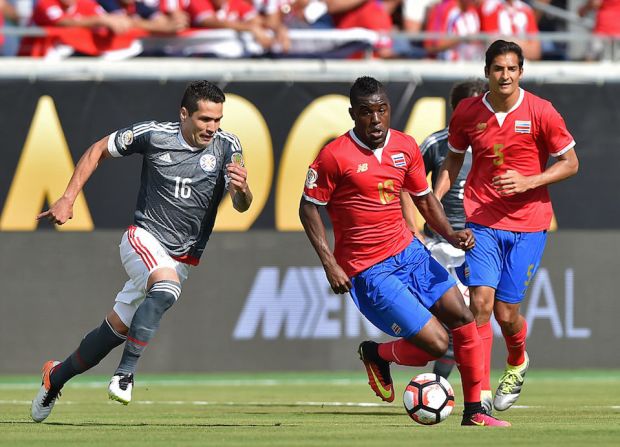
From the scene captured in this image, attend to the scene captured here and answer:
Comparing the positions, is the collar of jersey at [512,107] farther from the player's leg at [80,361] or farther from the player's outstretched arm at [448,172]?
the player's leg at [80,361]

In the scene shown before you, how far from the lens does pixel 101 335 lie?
9891 millimetres

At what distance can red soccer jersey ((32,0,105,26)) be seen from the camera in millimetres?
16250

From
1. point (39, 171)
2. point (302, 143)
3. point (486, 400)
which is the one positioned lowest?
point (39, 171)

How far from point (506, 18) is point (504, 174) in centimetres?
820

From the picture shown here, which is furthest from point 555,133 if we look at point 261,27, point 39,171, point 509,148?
point 39,171

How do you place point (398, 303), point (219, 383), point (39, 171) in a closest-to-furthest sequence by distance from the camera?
point (398, 303) < point (219, 383) < point (39, 171)

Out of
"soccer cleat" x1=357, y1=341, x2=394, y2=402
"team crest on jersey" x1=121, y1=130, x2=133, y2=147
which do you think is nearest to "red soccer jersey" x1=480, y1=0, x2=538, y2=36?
"soccer cleat" x1=357, y1=341, x2=394, y2=402

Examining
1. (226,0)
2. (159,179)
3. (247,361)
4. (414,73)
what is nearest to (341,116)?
(414,73)

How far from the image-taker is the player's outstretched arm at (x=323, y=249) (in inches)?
352

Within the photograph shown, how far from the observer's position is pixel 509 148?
398 inches

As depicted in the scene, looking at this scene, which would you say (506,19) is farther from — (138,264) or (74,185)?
(74,185)

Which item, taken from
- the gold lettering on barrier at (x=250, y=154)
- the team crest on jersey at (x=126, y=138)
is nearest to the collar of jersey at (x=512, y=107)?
the team crest on jersey at (x=126, y=138)

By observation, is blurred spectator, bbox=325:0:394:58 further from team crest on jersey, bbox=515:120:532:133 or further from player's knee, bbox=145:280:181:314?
player's knee, bbox=145:280:181:314

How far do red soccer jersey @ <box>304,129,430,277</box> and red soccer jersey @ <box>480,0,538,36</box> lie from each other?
27.6 ft
